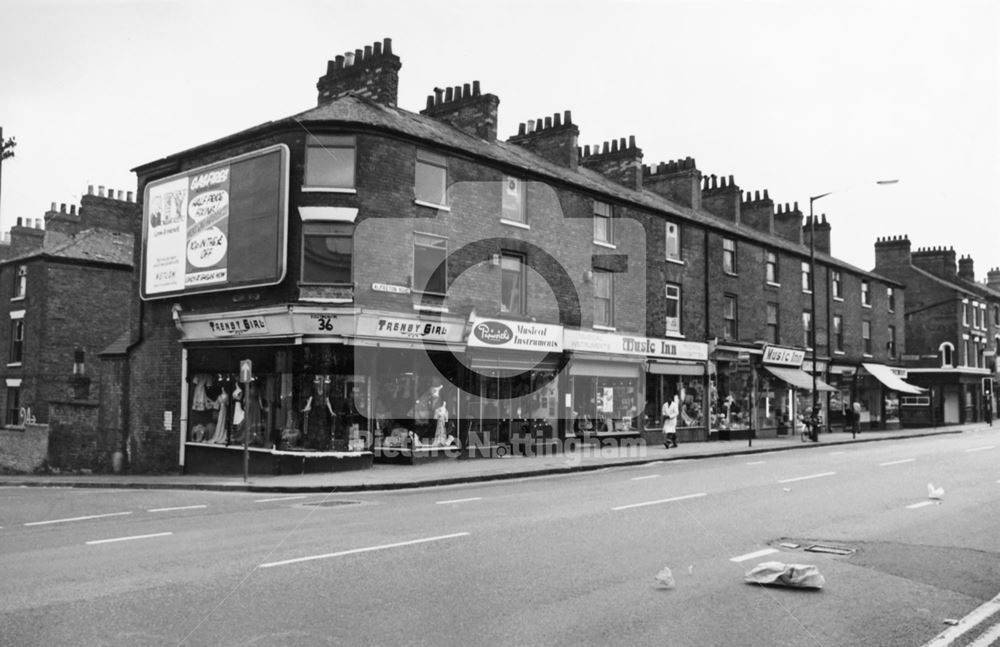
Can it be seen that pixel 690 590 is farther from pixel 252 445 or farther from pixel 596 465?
pixel 252 445

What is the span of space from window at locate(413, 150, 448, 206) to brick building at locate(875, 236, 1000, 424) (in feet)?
137

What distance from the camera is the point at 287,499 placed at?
49.8ft

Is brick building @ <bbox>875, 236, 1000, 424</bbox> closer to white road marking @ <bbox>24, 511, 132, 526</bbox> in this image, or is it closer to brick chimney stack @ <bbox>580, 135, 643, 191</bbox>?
brick chimney stack @ <bbox>580, 135, 643, 191</bbox>

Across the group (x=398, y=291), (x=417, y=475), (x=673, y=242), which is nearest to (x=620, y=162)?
(x=673, y=242)

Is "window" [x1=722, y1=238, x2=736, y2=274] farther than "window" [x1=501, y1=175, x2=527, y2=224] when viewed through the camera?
Yes

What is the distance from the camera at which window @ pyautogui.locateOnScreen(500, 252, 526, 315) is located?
24.1m

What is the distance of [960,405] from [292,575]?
5778cm

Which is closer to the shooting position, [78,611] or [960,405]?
[78,611]

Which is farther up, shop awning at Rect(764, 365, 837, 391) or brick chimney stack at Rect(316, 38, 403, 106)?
brick chimney stack at Rect(316, 38, 403, 106)

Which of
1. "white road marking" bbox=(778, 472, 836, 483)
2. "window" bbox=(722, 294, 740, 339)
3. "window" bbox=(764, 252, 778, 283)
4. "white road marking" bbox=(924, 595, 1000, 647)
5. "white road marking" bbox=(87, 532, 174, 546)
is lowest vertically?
"white road marking" bbox=(87, 532, 174, 546)

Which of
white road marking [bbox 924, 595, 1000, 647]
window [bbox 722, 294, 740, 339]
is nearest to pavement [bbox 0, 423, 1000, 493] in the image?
window [bbox 722, 294, 740, 339]

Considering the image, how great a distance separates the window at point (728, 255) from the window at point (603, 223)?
298 inches

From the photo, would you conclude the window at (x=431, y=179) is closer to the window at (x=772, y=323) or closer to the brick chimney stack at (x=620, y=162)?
the brick chimney stack at (x=620, y=162)

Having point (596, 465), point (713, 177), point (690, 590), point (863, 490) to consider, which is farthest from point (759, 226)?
point (690, 590)
